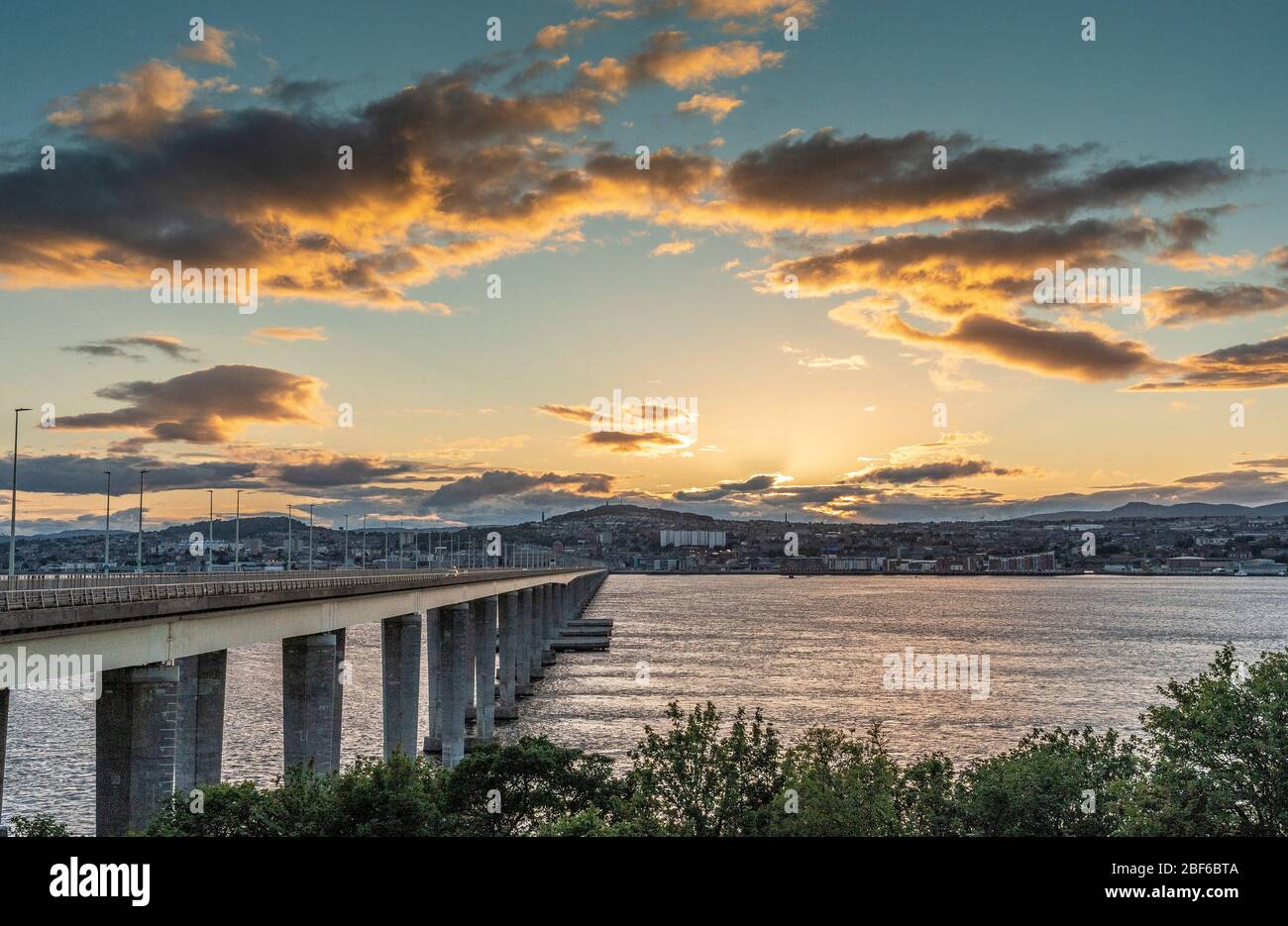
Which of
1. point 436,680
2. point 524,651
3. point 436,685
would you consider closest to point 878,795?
point 436,680

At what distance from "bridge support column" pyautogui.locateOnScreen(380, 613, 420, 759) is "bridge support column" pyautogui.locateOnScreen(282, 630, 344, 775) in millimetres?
14051

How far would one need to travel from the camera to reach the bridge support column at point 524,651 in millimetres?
112812

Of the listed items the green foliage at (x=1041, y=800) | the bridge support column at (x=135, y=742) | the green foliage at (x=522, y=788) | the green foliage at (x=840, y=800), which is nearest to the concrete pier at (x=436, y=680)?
the green foliage at (x=522, y=788)

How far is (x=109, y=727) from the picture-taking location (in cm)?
3256

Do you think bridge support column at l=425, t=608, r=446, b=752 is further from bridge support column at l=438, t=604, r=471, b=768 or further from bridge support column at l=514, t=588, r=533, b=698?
bridge support column at l=514, t=588, r=533, b=698

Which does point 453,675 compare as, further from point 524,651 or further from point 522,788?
point 524,651

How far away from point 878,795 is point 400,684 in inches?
1526

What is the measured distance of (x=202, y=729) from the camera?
4697cm

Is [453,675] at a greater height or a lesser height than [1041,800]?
lesser

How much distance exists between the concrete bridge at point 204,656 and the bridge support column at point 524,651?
846 inches

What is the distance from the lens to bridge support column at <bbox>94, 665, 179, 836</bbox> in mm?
32312

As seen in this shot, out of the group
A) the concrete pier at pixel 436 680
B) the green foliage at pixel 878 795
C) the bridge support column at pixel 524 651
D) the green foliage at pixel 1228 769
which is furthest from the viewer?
the bridge support column at pixel 524 651

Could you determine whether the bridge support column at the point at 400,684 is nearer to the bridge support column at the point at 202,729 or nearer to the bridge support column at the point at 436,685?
the bridge support column at the point at 436,685
